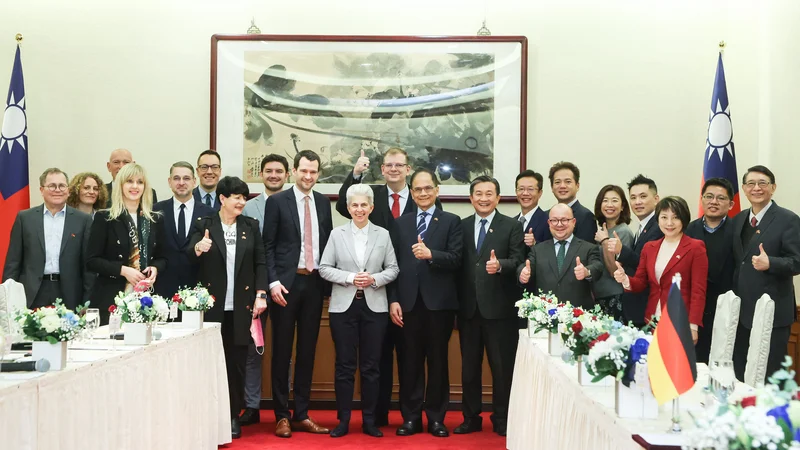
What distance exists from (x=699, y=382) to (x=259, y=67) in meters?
5.29

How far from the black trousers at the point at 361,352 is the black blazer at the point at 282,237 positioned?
45 centimetres

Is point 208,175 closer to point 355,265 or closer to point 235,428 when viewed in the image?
point 355,265

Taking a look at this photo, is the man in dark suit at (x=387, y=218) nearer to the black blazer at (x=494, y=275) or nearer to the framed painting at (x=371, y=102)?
the black blazer at (x=494, y=275)

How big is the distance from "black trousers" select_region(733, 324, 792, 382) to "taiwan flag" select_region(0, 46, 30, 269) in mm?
5740

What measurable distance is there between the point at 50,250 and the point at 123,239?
1.10 metres

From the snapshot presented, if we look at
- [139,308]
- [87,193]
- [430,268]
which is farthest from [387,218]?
[87,193]

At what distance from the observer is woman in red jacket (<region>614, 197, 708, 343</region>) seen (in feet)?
17.3

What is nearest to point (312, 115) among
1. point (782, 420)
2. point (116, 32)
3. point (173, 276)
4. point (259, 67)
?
point (259, 67)

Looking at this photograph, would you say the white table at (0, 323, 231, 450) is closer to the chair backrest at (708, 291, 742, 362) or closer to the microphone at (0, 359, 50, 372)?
the microphone at (0, 359, 50, 372)

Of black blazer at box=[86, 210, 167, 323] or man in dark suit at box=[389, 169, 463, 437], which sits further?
man in dark suit at box=[389, 169, 463, 437]

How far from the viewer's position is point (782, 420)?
1.79 meters

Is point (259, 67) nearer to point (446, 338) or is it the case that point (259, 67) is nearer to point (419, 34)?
point (419, 34)

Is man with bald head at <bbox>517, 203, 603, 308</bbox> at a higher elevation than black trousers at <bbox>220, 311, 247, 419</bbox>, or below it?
higher

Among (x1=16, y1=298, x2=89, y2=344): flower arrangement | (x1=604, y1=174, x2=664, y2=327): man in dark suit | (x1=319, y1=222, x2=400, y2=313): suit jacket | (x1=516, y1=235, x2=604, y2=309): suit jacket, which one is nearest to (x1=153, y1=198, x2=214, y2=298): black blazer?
(x1=319, y1=222, x2=400, y2=313): suit jacket
